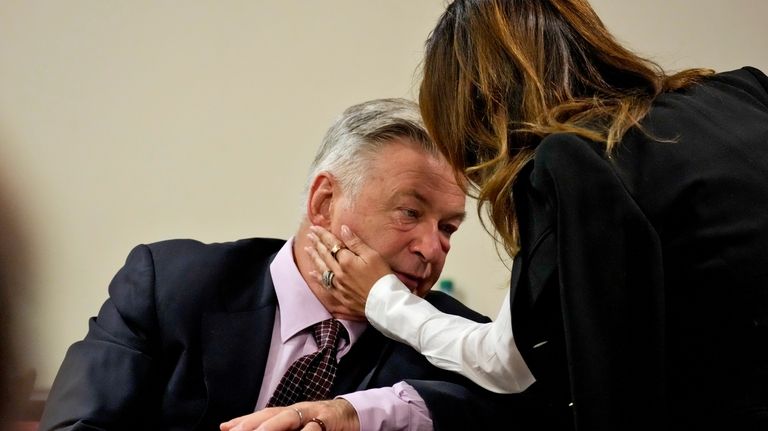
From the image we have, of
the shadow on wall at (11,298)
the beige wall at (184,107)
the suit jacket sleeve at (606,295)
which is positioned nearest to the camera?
the shadow on wall at (11,298)

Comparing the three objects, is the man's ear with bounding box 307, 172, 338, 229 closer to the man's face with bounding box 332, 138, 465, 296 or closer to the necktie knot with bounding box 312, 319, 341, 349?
the man's face with bounding box 332, 138, 465, 296

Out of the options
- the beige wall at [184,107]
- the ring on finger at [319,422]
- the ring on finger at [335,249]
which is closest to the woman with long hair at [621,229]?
the ring on finger at [319,422]

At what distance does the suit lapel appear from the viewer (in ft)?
6.03

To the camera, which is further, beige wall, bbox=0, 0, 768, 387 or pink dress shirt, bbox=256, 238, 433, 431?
beige wall, bbox=0, 0, 768, 387

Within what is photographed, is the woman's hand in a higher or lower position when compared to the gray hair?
lower

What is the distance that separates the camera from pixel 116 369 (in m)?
1.82

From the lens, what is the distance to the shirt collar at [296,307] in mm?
1943

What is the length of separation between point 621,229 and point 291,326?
91 centimetres

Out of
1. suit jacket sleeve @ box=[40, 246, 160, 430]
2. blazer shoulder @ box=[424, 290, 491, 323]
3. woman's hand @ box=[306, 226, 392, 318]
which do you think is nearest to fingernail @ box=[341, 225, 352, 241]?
woman's hand @ box=[306, 226, 392, 318]

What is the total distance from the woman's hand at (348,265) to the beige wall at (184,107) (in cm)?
79

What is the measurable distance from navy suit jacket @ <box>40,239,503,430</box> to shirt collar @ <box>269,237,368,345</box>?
0.02 metres

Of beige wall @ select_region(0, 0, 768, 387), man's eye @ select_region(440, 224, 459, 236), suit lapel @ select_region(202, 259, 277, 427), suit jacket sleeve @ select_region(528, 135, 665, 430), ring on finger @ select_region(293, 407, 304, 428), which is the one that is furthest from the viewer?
beige wall @ select_region(0, 0, 768, 387)

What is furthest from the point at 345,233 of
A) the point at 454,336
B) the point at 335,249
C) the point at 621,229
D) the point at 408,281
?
the point at 621,229

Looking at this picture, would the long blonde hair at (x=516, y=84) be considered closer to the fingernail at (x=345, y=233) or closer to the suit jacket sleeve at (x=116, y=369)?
the fingernail at (x=345, y=233)
